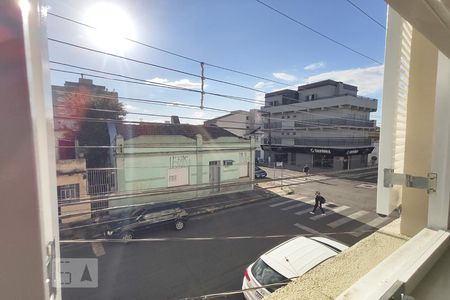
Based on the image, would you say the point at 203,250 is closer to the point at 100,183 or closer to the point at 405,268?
the point at 100,183

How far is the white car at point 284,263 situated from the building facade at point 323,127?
27.5 ft

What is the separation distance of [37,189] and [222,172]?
23.8 feet

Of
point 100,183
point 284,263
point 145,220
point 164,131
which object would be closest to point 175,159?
point 164,131

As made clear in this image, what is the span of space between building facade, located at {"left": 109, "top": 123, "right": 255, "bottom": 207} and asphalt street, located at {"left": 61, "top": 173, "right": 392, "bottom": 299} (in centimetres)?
94

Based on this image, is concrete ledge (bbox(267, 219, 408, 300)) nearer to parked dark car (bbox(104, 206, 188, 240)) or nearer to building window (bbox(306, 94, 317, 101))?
parked dark car (bbox(104, 206, 188, 240))

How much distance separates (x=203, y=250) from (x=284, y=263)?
2111 millimetres

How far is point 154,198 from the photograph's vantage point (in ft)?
18.5

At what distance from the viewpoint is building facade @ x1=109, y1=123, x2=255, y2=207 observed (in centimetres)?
529

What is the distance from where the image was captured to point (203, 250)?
426 cm

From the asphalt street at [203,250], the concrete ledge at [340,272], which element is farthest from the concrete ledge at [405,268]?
the asphalt street at [203,250]

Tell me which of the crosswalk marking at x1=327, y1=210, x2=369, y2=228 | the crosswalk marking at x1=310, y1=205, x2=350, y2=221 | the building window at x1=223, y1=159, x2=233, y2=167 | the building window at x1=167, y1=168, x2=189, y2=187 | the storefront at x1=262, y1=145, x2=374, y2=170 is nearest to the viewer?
the crosswalk marking at x1=327, y1=210, x2=369, y2=228

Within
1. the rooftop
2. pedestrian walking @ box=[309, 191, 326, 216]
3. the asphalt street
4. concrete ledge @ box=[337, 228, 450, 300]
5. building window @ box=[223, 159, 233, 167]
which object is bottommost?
the asphalt street

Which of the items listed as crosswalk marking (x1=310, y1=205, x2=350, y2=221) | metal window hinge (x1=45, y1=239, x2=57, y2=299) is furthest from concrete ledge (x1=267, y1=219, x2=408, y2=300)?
crosswalk marking (x1=310, y1=205, x2=350, y2=221)

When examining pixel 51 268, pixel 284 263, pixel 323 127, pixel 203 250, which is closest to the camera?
pixel 51 268
